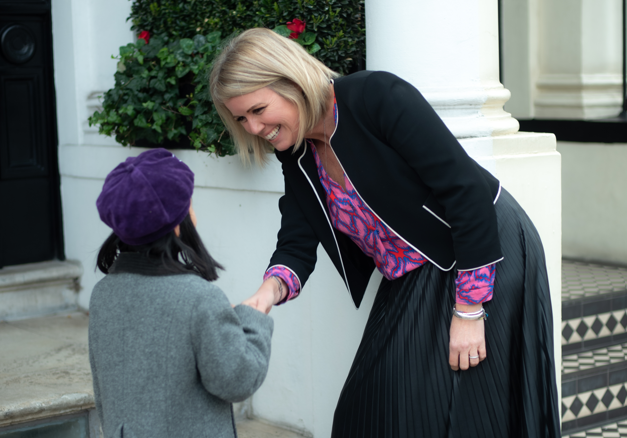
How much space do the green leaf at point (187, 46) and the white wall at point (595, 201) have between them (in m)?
2.98

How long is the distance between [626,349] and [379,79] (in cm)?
267

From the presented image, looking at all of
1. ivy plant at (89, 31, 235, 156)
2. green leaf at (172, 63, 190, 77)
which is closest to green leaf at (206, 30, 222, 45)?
ivy plant at (89, 31, 235, 156)

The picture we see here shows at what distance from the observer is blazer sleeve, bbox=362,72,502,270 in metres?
1.79

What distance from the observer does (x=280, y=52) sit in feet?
6.17

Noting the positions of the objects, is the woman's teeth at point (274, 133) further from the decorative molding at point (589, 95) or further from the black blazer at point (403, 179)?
the decorative molding at point (589, 95)

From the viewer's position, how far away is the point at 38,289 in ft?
14.0

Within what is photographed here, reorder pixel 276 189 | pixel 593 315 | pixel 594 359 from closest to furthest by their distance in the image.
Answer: pixel 276 189 < pixel 594 359 < pixel 593 315

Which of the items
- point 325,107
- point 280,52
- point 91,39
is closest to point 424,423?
point 325,107

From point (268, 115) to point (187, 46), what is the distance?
5.24ft

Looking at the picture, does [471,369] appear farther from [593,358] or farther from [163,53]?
[163,53]

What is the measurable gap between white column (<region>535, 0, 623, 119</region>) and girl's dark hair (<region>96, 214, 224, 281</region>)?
13.4 ft

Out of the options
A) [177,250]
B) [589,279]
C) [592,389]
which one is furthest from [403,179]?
[589,279]

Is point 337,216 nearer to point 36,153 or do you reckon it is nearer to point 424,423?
point 424,423

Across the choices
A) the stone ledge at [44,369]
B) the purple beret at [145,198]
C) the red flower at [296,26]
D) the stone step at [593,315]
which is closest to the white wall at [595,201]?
the stone step at [593,315]
